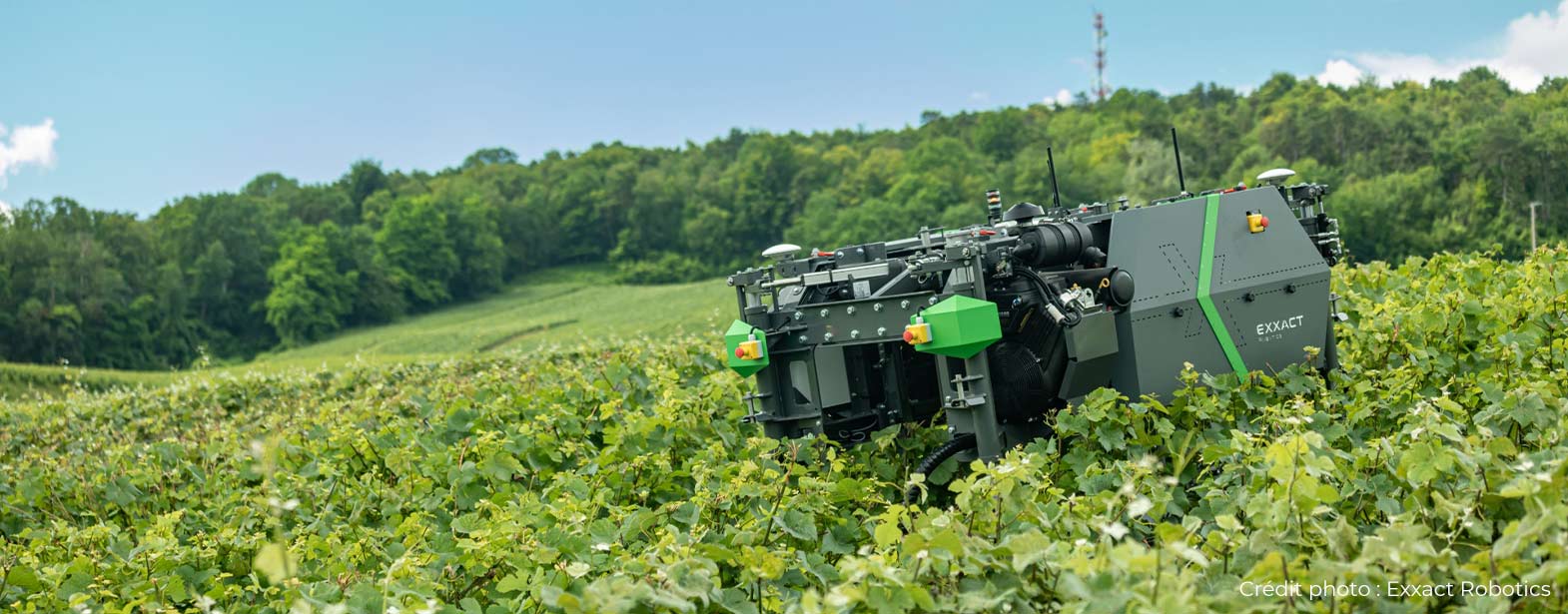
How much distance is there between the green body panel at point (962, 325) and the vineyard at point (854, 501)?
0.74 m

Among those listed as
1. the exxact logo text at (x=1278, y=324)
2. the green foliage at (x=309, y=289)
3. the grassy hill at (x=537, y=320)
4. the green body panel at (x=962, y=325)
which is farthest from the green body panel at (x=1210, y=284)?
the green foliage at (x=309, y=289)

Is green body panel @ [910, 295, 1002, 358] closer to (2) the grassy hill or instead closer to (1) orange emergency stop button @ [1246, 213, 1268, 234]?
(1) orange emergency stop button @ [1246, 213, 1268, 234]

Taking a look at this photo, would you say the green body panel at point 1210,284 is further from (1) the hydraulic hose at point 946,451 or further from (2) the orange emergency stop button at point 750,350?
(2) the orange emergency stop button at point 750,350

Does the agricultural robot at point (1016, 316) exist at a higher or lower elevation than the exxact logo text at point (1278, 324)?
higher

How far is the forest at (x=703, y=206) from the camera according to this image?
59188mm

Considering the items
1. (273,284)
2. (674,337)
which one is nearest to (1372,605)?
(674,337)

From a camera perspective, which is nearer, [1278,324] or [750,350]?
[750,350]

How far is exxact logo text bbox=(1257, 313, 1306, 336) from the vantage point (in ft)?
32.1

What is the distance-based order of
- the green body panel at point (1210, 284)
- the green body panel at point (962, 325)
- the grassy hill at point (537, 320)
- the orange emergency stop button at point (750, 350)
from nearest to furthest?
the green body panel at point (962, 325)
the orange emergency stop button at point (750, 350)
the green body panel at point (1210, 284)
the grassy hill at point (537, 320)

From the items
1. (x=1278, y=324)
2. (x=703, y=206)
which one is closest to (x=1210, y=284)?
(x=1278, y=324)

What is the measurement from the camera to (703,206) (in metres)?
105

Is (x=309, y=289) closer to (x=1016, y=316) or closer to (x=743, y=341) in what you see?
(x=743, y=341)

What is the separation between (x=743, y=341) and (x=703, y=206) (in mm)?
96754

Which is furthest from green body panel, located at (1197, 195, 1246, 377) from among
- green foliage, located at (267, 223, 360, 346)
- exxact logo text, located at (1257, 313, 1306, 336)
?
green foliage, located at (267, 223, 360, 346)
